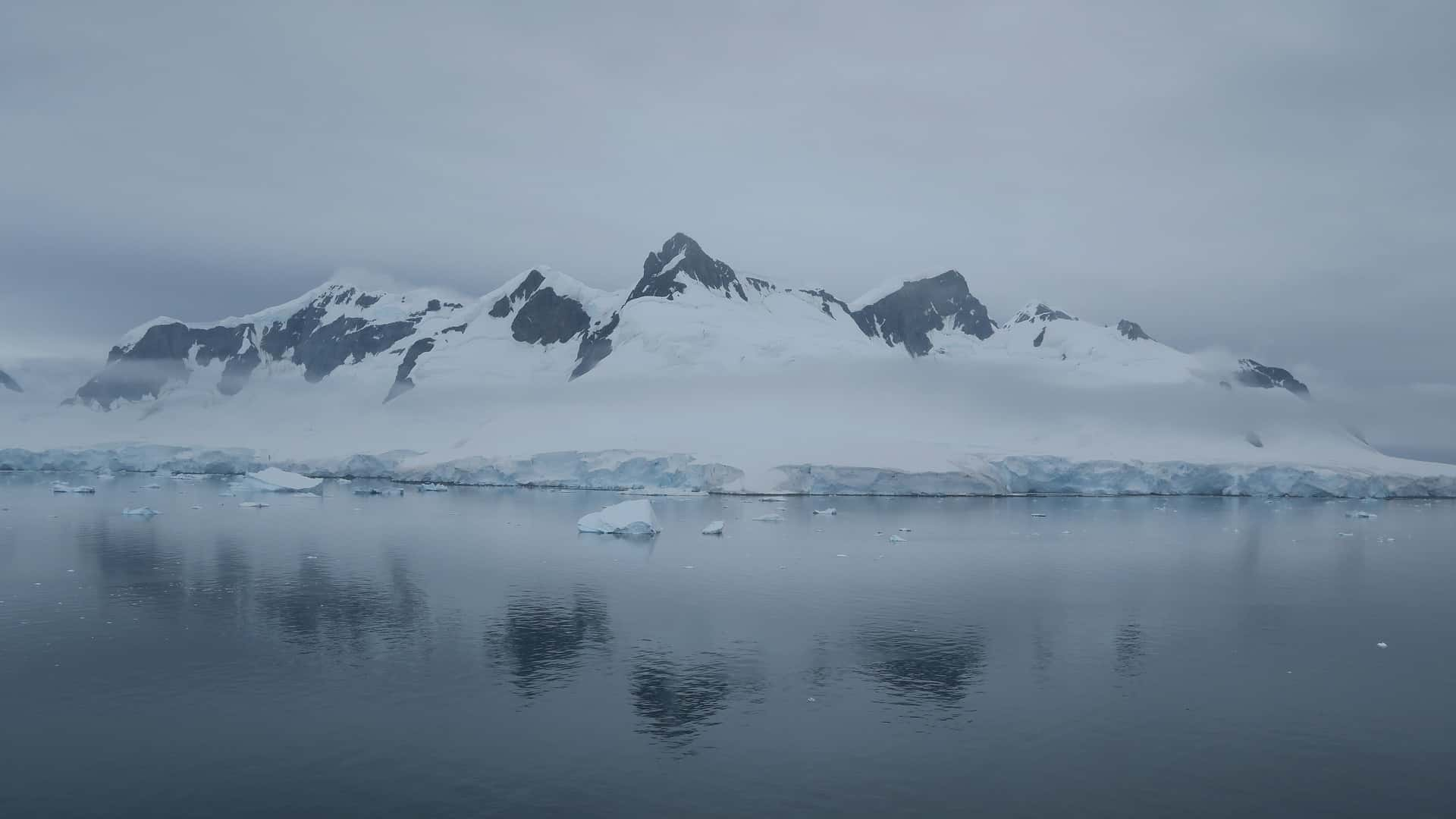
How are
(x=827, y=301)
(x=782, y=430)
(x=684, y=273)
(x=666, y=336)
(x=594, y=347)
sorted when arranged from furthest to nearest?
1. (x=827, y=301)
2. (x=594, y=347)
3. (x=684, y=273)
4. (x=666, y=336)
5. (x=782, y=430)

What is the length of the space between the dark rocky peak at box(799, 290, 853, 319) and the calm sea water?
12369 cm

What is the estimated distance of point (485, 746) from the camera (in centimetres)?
1906

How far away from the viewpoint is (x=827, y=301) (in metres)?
180

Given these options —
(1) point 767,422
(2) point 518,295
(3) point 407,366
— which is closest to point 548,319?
(2) point 518,295

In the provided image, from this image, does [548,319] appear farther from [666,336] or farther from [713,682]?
[713,682]

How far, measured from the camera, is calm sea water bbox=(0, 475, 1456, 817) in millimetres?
17172

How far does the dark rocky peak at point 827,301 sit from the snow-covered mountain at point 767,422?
1526mm

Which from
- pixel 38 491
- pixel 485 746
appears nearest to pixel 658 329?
pixel 38 491

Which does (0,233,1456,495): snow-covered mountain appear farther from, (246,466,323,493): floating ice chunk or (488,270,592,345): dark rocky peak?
(246,466,323,493): floating ice chunk

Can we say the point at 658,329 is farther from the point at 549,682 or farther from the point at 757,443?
the point at 549,682

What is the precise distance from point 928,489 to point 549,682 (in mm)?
71613

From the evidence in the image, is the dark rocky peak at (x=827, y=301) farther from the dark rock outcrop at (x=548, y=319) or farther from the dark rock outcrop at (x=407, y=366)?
the dark rock outcrop at (x=407, y=366)

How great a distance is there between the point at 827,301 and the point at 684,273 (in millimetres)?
39618

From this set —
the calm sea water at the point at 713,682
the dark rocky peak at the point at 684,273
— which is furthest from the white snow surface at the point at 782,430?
the calm sea water at the point at 713,682
